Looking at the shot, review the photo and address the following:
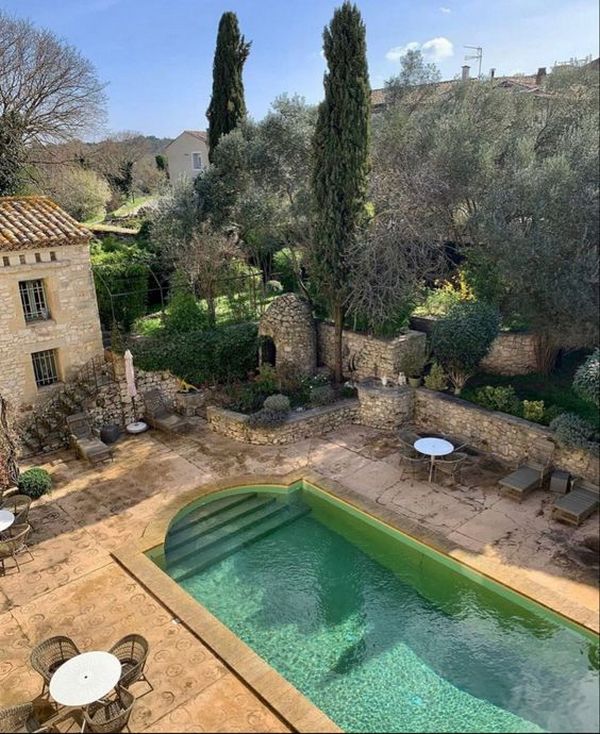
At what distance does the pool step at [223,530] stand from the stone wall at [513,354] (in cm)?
Answer: 964

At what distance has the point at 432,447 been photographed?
15.7 meters

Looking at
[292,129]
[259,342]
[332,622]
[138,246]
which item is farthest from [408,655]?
[138,246]

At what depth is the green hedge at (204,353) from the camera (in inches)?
806

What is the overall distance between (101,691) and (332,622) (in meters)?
4.43

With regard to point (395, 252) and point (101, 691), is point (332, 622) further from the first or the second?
point (395, 252)

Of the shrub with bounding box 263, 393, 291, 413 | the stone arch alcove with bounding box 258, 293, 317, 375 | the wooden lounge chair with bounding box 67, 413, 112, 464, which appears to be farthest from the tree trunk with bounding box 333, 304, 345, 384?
the wooden lounge chair with bounding box 67, 413, 112, 464

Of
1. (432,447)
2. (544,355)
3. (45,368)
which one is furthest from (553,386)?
(45,368)

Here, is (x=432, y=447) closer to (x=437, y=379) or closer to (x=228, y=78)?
(x=437, y=379)

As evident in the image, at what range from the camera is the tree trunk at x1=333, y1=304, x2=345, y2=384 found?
66.7ft

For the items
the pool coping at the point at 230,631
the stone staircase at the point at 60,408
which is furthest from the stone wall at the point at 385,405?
the stone staircase at the point at 60,408

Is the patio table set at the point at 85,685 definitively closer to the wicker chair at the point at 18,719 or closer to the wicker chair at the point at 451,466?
the wicker chair at the point at 18,719

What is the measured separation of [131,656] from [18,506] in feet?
22.4

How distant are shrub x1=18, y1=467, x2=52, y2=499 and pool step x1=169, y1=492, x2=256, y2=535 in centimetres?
415

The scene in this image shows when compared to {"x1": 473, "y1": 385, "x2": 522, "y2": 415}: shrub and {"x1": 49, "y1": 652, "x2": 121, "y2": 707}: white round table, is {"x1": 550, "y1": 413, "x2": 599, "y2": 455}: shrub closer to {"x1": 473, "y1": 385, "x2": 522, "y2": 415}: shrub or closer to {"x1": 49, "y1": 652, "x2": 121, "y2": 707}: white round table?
{"x1": 473, "y1": 385, "x2": 522, "y2": 415}: shrub
